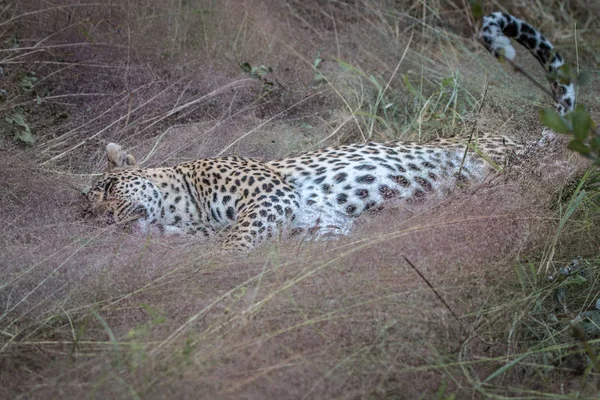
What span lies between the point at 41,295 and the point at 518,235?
7.79 feet

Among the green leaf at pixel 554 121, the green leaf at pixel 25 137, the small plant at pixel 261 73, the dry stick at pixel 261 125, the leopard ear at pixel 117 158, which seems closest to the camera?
the green leaf at pixel 554 121

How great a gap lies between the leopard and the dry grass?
332 millimetres

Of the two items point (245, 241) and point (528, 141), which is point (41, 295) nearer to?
point (245, 241)

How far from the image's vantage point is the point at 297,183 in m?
5.79

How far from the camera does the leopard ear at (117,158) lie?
5.94 metres

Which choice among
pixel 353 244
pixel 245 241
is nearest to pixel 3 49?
pixel 245 241

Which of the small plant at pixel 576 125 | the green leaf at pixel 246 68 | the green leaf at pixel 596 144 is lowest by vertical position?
the green leaf at pixel 246 68

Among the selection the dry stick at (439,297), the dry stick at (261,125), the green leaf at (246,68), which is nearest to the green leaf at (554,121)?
the dry stick at (439,297)

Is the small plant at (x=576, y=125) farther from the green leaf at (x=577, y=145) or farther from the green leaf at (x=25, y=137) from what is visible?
the green leaf at (x=25, y=137)

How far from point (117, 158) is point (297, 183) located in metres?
1.35

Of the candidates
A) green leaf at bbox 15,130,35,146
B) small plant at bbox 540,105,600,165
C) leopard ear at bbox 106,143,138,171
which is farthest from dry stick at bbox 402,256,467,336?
green leaf at bbox 15,130,35,146

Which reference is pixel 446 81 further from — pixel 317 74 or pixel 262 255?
pixel 262 255

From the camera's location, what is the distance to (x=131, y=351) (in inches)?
123

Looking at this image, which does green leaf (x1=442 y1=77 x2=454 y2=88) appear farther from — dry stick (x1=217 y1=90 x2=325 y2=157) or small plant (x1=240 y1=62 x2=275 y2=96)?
small plant (x1=240 y1=62 x2=275 y2=96)
